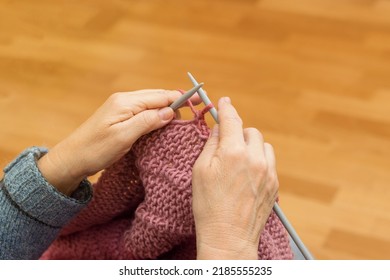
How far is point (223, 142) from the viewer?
3.32ft

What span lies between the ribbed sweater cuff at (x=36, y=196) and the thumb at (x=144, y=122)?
145mm

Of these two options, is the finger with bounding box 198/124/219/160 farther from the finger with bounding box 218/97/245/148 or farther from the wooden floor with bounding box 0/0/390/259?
the wooden floor with bounding box 0/0/390/259

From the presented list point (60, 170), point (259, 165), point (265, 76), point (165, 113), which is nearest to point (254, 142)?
point (259, 165)

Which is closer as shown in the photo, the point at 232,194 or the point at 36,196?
the point at 232,194

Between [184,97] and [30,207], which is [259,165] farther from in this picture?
[30,207]

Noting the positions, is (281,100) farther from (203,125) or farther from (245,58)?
(203,125)

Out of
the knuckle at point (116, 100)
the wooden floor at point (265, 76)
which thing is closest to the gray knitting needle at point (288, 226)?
the knuckle at point (116, 100)

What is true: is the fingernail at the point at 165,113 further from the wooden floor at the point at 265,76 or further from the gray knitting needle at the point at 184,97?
the wooden floor at the point at 265,76

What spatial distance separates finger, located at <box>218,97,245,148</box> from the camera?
1008 mm

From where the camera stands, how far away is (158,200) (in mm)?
1080

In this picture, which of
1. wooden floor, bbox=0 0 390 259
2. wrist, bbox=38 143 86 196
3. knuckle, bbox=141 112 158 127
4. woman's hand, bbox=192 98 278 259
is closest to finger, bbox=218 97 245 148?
woman's hand, bbox=192 98 278 259

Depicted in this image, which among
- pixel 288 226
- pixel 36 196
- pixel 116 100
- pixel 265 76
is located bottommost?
pixel 265 76

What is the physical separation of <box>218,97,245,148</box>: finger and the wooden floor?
34.9 inches

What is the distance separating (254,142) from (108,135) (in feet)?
0.72
